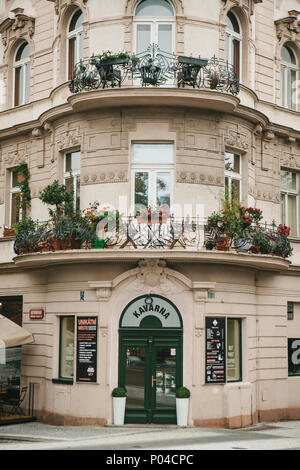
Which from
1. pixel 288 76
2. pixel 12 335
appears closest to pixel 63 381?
pixel 12 335

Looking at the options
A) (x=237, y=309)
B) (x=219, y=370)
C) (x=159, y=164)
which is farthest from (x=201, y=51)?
(x=219, y=370)

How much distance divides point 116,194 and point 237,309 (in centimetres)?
448

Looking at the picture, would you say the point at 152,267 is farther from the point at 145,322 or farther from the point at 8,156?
the point at 8,156

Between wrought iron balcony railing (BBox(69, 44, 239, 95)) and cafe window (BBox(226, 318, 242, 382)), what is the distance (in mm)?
6254

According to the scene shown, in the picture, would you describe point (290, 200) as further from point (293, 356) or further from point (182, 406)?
point (182, 406)

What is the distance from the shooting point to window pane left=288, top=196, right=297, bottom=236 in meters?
22.0

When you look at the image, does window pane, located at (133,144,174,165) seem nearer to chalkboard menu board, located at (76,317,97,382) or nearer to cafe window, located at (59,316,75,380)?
chalkboard menu board, located at (76,317,97,382)

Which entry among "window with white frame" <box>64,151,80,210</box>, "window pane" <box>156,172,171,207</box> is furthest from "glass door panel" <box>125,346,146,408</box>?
"window with white frame" <box>64,151,80,210</box>

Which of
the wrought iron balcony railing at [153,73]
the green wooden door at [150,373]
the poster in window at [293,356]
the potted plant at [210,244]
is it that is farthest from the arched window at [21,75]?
the poster in window at [293,356]

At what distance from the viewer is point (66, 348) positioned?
19078mm

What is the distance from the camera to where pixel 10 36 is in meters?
22.8

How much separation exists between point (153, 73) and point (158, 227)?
3.95 metres

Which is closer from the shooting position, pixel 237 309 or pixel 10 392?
pixel 237 309

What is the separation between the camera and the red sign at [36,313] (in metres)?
19.8
